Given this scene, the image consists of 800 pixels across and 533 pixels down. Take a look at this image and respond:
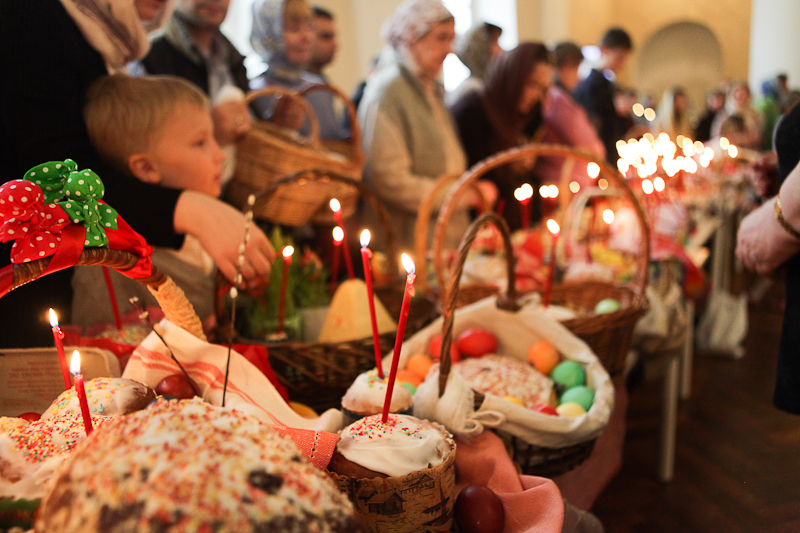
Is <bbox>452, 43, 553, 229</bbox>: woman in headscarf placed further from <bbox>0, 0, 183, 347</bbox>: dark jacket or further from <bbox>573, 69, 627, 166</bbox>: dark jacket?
<bbox>0, 0, 183, 347</bbox>: dark jacket

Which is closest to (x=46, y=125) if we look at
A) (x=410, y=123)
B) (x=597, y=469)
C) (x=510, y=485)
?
(x=510, y=485)

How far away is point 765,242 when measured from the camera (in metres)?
0.93

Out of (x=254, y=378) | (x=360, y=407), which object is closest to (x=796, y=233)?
(x=360, y=407)

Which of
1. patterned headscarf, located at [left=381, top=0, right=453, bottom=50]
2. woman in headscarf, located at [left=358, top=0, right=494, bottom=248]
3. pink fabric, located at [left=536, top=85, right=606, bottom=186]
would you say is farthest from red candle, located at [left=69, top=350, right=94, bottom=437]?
pink fabric, located at [left=536, top=85, right=606, bottom=186]

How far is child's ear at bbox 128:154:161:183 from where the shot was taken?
41.1 inches

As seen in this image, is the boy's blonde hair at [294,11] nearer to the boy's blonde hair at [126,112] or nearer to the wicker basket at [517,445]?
the boy's blonde hair at [126,112]

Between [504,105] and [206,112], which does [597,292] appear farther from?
[504,105]

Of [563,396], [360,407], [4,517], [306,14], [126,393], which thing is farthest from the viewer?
[306,14]

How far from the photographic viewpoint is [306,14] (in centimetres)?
214

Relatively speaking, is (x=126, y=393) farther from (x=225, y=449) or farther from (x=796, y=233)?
(x=796, y=233)

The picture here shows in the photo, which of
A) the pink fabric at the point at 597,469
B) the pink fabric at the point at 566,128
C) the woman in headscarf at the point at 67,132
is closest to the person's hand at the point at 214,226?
the woman in headscarf at the point at 67,132

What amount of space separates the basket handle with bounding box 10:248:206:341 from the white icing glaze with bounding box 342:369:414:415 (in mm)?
233

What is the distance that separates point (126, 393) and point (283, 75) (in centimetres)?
185

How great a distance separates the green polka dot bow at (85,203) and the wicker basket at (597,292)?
0.86m
